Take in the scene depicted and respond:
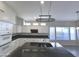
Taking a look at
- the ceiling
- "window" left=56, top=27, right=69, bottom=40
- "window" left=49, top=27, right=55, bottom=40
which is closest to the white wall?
the ceiling

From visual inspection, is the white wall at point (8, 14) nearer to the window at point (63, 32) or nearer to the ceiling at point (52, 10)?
the ceiling at point (52, 10)

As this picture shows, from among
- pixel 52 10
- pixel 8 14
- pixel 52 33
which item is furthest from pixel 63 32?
pixel 8 14

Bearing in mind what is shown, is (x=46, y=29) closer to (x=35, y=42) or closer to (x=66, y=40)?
(x=66, y=40)

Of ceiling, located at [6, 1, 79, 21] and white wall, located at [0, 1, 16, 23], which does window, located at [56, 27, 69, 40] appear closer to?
ceiling, located at [6, 1, 79, 21]

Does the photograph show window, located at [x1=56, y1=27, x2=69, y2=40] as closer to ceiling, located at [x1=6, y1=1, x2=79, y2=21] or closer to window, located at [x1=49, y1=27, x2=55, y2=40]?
window, located at [x1=49, y1=27, x2=55, y2=40]

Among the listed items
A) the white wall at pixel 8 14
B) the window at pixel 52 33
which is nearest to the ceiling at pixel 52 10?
the white wall at pixel 8 14

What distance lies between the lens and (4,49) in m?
1.69

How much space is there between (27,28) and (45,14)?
482 mm

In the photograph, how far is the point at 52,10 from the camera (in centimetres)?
191

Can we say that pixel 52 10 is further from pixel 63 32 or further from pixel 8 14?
pixel 8 14

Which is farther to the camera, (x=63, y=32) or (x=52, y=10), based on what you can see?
(x=52, y=10)

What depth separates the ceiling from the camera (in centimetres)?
173

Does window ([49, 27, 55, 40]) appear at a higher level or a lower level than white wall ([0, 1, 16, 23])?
lower

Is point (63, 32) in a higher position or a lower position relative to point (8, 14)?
lower
